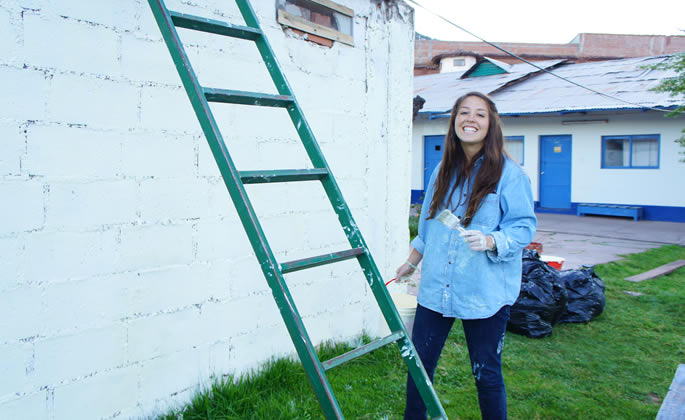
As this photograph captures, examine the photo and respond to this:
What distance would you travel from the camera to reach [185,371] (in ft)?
10.2

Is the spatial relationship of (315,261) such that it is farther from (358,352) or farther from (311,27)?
(311,27)

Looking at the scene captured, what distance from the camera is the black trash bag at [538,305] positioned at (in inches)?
192

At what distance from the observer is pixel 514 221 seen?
2.58 meters

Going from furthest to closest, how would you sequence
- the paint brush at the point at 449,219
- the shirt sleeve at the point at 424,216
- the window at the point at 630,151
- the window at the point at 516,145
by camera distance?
the window at the point at 516,145
the window at the point at 630,151
the shirt sleeve at the point at 424,216
the paint brush at the point at 449,219

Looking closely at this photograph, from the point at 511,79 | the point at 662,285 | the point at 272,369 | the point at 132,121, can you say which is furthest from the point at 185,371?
the point at 511,79

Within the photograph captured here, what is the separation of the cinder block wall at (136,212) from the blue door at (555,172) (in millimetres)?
13047

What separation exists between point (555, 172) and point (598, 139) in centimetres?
143

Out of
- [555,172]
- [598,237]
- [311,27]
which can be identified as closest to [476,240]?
[311,27]

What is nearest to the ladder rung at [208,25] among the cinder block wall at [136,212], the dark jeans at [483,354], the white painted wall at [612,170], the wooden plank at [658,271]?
the cinder block wall at [136,212]

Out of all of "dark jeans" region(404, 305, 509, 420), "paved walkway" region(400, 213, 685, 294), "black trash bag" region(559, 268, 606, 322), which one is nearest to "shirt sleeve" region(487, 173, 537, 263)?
"dark jeans" region(404, 305, 509, 420)

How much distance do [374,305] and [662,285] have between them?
4.50m

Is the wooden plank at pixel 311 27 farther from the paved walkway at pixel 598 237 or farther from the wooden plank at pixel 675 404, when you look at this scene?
the paved walkway at pixel 598 237

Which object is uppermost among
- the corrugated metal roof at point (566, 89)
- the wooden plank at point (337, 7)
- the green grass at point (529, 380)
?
the corrugated metal roof at point (566, 89)

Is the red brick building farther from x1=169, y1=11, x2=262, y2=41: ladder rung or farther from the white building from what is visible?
x1=169, y1=11, x2=262, y2=41: ladder rung
